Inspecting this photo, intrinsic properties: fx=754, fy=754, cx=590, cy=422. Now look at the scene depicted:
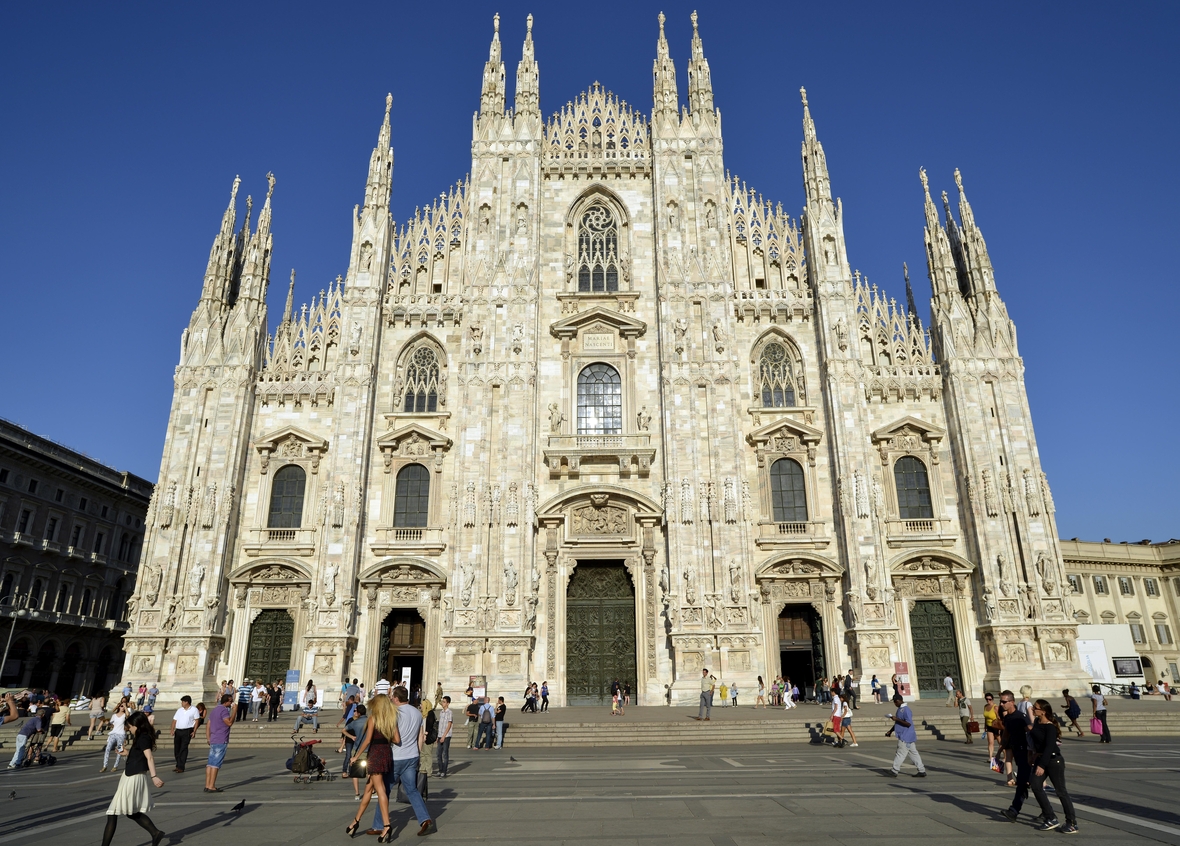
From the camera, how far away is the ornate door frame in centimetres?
2825

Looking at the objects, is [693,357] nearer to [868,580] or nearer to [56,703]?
[868,580]

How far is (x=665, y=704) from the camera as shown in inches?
1066

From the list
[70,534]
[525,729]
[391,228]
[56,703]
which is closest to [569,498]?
[525,729]

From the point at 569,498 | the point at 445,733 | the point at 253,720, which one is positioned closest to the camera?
the point at 445,733

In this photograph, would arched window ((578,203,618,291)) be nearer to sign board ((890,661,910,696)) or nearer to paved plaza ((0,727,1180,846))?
sign board ((890,661,910,696))

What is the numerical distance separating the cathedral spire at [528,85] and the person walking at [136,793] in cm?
3206

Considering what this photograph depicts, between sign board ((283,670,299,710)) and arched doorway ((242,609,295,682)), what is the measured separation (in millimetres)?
2344

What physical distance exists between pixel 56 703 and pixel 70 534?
29.6 metres

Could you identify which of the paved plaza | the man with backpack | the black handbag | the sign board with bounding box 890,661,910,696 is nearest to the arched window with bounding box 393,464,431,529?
the man with backpack

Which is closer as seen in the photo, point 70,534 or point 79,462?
point 70,534

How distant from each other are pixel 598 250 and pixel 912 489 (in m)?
16.8

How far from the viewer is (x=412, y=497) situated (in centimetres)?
3014

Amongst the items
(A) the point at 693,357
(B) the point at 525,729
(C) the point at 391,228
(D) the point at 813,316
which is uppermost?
(C) the point at 391,228

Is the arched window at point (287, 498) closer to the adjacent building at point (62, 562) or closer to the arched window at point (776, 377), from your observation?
the arched window at point (776, 377)
